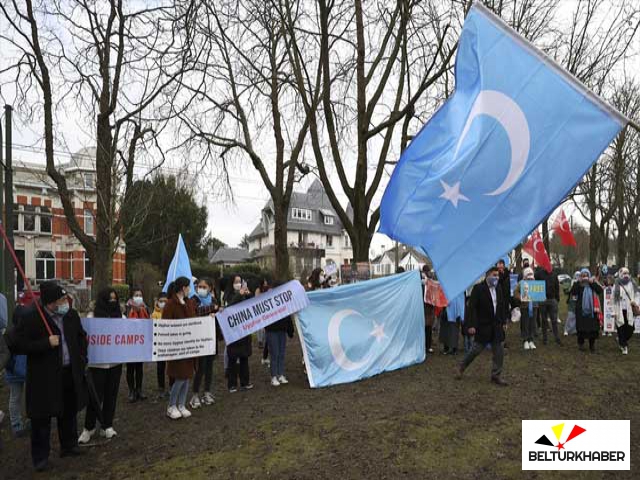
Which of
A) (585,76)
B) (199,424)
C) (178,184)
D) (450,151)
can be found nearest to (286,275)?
(199,424)

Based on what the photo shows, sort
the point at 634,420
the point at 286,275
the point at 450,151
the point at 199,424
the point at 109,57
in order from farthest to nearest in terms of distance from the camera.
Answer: the point at 286,275 < the point at 109,57 < the point at 199,424 < the point at 634,420 < the point at 450,151

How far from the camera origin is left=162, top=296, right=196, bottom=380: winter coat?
717 centimetres

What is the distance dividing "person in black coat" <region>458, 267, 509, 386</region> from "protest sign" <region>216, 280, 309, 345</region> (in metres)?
2.83

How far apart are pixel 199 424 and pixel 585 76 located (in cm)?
1402

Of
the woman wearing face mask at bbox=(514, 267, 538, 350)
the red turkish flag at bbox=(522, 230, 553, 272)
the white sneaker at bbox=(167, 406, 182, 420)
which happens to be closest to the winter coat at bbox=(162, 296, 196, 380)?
the white sneaker at bbox=(167, 406, 182, 420)

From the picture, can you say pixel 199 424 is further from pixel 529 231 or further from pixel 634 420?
pixel 634 420

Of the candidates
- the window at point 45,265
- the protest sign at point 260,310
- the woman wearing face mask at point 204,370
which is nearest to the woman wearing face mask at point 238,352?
the protest sign at point 260,310

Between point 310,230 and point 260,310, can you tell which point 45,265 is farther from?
point 260,310

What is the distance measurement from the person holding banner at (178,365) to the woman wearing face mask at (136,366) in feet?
4.60

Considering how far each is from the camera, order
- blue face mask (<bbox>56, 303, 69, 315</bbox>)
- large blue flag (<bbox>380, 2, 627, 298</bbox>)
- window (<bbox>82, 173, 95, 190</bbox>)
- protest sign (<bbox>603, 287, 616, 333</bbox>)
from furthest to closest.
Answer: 1. window (<bbox>82, 173, 95, 190</bbox>)
2. protest sign (<bbox>603, 287, 616, 333</bbox>)
3. blue face mask (<bbox>56, 303, 69, 315</bbox>)
4. large blue flag (<bbox>380, 2, 627, 298</bbox>)

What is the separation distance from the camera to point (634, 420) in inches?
254

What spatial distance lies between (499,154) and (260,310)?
16.2 feet

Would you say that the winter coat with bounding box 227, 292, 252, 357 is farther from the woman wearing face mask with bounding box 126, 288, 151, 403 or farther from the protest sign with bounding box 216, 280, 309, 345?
the woman wearing face mask with bounding box 126, 288, 151, 403

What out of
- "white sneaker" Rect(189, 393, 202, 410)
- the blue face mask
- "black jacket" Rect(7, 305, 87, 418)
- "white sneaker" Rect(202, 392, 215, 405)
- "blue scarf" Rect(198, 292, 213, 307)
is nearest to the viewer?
"black jacket" Rect(7, 305, 87, 418)
